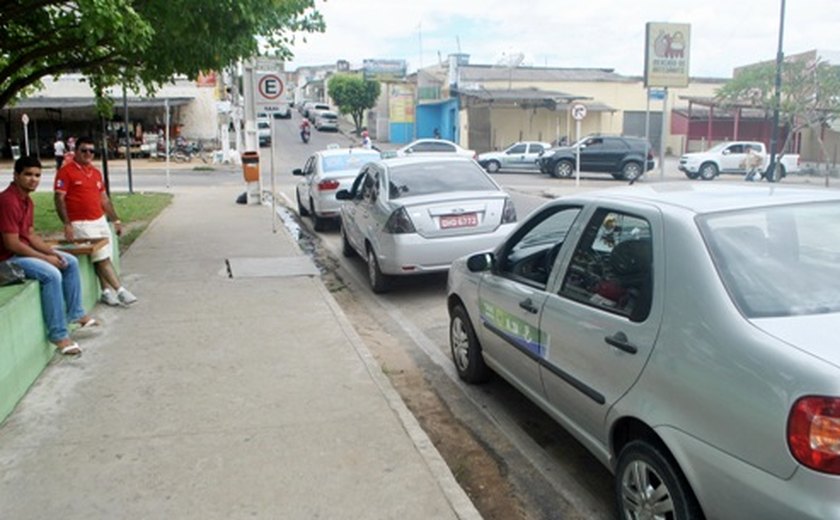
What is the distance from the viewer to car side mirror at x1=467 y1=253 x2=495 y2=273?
5.02 metres

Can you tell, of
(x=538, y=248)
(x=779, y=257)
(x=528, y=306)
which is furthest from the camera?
(x=538, y=248)

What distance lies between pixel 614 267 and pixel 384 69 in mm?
66433

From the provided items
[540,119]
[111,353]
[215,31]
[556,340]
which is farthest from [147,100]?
[556,340]

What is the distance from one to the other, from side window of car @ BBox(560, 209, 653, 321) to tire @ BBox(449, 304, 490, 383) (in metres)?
1.59

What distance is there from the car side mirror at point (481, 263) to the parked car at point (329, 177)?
8.37 meters

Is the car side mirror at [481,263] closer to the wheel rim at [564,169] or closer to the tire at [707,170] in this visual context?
the wheel rim at [564,169]

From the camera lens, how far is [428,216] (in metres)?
8.16

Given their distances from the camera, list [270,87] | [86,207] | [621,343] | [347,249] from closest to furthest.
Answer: [621,343], [86,207], [347,249], [270,87]

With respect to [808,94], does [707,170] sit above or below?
below

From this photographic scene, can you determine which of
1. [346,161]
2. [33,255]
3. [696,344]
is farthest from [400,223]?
[346,161]

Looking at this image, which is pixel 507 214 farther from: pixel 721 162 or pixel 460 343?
pixel 721 162

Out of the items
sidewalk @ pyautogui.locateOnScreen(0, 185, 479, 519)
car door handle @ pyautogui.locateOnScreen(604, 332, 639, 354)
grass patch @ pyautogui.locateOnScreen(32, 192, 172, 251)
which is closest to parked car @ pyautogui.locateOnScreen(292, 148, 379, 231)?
grass patch @ pyautogui.locateOnScreen(32, 192, 172, 251)

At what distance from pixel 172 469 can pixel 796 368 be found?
10.2 feet

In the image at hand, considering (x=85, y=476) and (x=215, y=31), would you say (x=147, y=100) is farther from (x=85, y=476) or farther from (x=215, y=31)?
(x=85, y=476)
